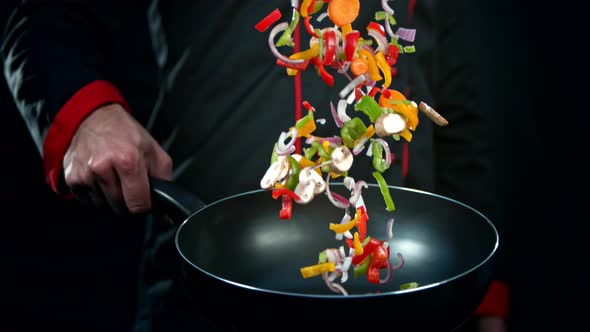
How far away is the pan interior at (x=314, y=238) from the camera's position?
0.70m

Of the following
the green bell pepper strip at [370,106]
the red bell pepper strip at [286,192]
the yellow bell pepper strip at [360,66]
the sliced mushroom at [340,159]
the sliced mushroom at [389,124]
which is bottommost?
the red bell pepper strip at [286,192]

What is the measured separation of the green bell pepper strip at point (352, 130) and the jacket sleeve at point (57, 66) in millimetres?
415

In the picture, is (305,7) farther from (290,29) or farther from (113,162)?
(113,162)

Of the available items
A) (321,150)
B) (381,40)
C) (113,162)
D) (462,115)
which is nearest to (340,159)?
(321,150)

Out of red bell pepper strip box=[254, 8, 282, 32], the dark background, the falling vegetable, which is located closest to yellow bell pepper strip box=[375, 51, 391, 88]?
the falling vegetable

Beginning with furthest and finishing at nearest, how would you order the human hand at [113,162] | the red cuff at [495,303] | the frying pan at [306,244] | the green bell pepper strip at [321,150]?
the red cuff at [495,303]
the human hand at [113,162]
the green bell pepper strip at [321,150]
the frying pan at [306,244]

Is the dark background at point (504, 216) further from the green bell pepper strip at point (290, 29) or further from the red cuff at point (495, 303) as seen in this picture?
the green bell pepper strip at point (290, 29)

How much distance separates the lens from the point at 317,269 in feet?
2.04

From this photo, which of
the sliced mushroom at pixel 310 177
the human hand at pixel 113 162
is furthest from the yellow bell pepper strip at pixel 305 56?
the human hand at pixel 113 162

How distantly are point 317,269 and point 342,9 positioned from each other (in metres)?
0.25

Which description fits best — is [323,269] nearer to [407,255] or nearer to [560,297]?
[407,255]

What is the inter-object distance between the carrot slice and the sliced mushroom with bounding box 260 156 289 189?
147mm

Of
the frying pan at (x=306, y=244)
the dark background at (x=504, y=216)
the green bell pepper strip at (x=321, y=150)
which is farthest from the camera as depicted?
the dark background at (x=504, y=216)

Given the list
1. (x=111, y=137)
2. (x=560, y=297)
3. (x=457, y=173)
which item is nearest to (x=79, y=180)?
(x=111, y=137)
